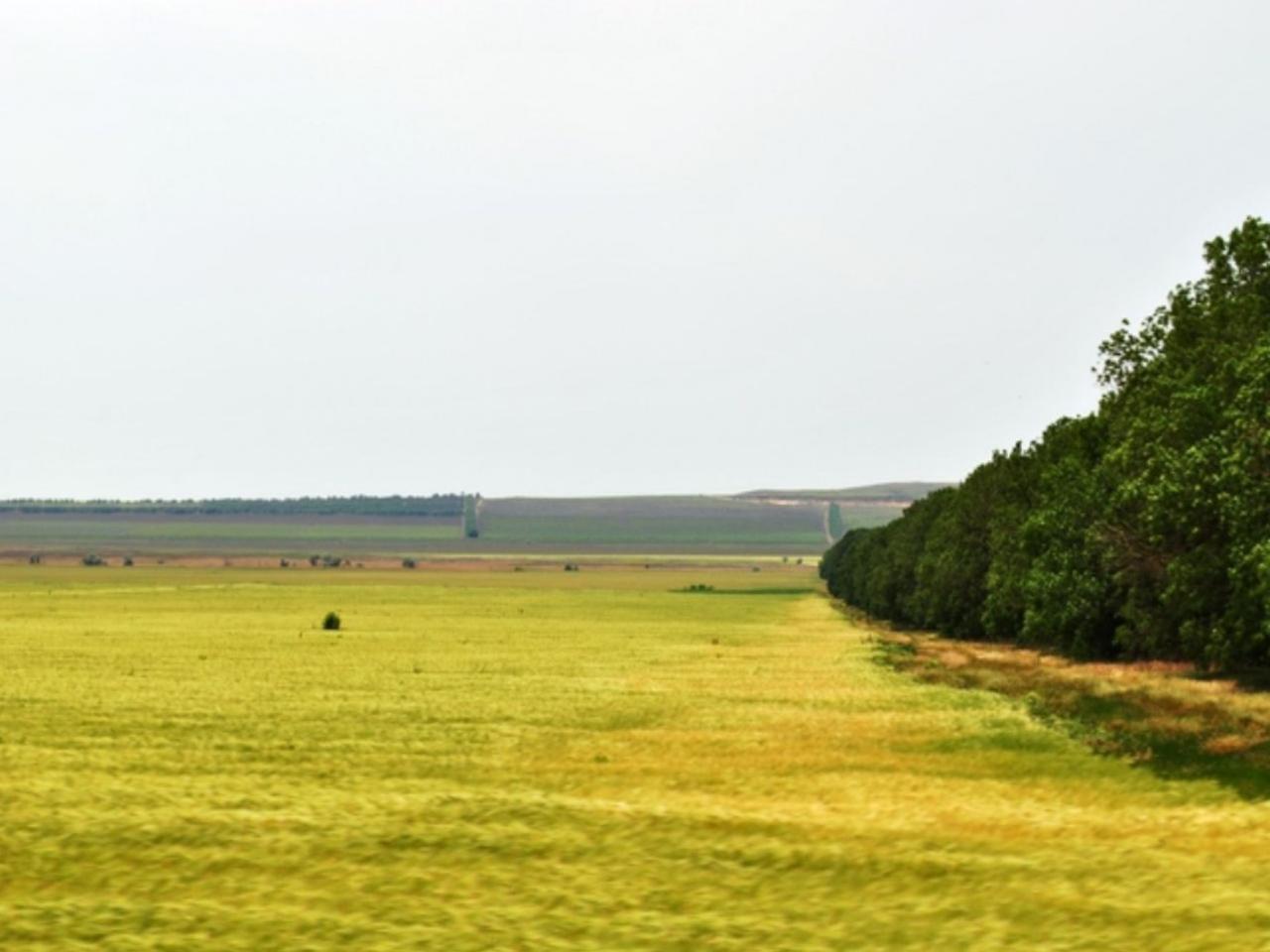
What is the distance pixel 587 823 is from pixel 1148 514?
25171 mm

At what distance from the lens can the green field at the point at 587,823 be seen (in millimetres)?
18297

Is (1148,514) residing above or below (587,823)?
above

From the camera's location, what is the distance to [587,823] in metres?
24.7

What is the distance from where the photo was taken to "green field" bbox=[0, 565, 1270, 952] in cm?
1830

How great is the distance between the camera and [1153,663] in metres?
68.0

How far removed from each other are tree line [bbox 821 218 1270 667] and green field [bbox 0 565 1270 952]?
770 centimetres

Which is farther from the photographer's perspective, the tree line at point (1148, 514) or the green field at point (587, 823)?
the tree line at point (1148, 514)

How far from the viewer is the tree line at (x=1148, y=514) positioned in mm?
39469

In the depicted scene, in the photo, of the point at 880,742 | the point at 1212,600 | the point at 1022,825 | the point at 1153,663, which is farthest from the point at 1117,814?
the point at 1153,663

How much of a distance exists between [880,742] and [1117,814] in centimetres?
1123

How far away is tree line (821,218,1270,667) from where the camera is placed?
39469 millimetres

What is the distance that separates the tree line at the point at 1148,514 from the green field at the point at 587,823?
7697 millimetres

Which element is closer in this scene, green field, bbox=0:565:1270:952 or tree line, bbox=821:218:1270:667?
green field, bbox=0:565:1270:952

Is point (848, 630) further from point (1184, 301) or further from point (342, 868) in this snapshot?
point (342, 868)
